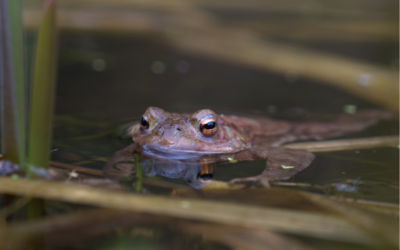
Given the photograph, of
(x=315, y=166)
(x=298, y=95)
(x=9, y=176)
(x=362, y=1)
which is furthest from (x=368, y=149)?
(x=362, y=1)

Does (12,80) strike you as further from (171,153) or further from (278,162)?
(278,162)

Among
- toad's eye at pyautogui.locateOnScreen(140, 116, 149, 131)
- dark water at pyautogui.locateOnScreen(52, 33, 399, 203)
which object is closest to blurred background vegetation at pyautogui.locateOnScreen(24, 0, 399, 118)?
dark water at pyautogui.locateOnScreen(52, 33, 399, 203)

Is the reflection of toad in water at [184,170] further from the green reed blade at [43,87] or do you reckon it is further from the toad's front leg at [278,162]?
the green reed blade at [43,87]

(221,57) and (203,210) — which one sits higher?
(221,57)

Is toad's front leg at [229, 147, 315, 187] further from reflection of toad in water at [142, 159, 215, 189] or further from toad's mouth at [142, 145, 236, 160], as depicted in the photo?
toad's mouth at [142, 145, 236, 160]

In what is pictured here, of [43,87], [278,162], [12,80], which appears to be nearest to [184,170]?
[278,162]

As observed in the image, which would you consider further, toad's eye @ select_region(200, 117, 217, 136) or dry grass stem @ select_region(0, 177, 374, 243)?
toad's eye @ select_region(200, 117, 217, 136)

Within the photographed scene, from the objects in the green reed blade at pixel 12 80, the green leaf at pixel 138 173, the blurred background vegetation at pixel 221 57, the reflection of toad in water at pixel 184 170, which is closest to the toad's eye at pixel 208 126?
the reflection of toad in water at pixel 184 170
